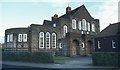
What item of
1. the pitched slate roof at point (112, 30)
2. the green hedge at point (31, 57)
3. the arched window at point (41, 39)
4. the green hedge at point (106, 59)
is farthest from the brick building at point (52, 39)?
the green hedge at point (106, 59)

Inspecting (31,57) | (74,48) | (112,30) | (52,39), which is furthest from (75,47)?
(31,57)

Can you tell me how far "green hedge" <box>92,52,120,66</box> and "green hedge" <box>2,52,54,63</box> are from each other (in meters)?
7.21

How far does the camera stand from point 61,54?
43.3 metres

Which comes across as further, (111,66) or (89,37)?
(89,37)

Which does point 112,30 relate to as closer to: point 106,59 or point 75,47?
point 75,47

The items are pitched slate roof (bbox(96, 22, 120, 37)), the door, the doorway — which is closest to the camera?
pitched slate roof (bbox(96, 22, 120, 37))

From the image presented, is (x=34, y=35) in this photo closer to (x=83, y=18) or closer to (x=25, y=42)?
(x=25, y=42)

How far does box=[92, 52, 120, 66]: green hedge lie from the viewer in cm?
2148

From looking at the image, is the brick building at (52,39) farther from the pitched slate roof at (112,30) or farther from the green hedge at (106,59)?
the green hedge at (106,59)

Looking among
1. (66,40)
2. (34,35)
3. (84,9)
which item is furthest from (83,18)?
(34,35)

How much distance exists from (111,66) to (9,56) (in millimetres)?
19805

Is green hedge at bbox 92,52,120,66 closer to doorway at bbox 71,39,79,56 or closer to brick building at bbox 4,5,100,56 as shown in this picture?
brick building at bbox 4,5,100,56

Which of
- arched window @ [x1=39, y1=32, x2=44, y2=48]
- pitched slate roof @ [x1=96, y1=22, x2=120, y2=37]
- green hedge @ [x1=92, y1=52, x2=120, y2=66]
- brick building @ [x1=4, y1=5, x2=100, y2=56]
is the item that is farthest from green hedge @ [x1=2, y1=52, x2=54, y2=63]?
pitched slate roof @ [x1=96, y1=22, x2=120, y2=37]

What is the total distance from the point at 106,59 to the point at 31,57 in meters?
12.7
